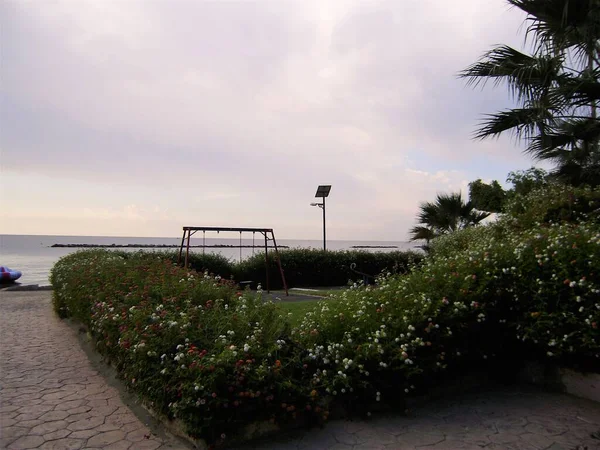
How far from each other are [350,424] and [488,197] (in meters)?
17.2

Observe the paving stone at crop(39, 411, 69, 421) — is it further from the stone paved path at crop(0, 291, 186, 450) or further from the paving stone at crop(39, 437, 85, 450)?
the paving stone at crop(39, 437, 85, 450)

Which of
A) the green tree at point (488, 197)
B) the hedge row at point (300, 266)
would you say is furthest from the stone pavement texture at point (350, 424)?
the green tree at point (488, 197)

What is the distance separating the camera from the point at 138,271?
722 cm

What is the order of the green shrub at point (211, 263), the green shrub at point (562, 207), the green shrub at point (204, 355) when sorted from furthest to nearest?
the green shrub at point (211, 263)
the green shrub at point (562, 207)
the green shrub at point (204, 355)

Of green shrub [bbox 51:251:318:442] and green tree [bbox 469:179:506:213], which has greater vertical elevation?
green tree [bbox 469:179:506:213]

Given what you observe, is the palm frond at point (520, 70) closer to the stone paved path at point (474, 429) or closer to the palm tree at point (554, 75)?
the palm tree at point (554, 75)

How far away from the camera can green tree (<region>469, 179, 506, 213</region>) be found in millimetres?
18631

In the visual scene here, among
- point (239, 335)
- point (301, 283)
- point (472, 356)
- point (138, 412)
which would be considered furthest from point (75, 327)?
point (301, 283)

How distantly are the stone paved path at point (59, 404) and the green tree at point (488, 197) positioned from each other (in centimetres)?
1593

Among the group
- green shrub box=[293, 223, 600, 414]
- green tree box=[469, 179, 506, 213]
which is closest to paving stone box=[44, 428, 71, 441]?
green shrub box=[293, 223, 600, 414]

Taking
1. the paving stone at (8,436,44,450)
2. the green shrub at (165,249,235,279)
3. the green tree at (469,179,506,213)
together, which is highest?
the green tree at (469,179,506,213)

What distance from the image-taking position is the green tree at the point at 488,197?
1863 centimetres

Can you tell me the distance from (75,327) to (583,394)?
24.7ft

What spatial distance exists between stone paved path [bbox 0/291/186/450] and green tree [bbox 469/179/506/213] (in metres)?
15.9
